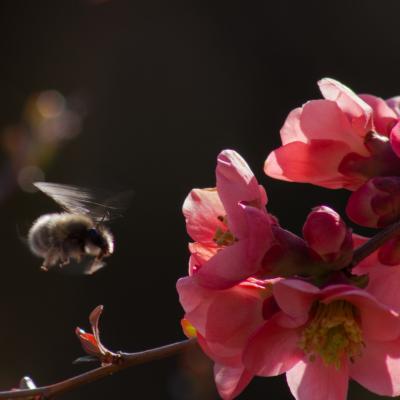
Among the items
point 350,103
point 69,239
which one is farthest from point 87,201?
point 350,103

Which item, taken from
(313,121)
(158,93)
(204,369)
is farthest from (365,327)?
(158,93)

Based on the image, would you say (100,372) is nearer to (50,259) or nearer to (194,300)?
(194,300)

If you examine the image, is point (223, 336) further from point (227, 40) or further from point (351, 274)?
point (227, 40)

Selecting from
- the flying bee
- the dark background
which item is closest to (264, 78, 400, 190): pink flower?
the flying bee

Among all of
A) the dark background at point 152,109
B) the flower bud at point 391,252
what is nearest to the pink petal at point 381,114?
the flower bud at point 391,252

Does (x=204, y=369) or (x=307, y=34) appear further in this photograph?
(x=307, y=34)

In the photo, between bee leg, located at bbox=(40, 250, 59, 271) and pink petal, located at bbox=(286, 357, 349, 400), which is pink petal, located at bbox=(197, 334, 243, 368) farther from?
bee leg, located at bbox=(40, 250, 59, 271)

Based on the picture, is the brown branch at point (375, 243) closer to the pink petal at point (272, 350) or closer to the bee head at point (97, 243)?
the pink petal at point (272, 350)
